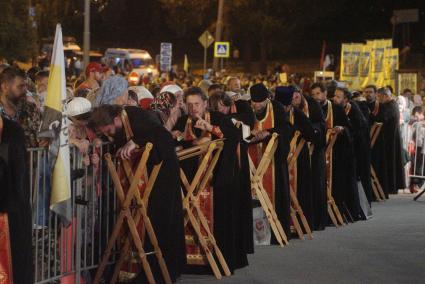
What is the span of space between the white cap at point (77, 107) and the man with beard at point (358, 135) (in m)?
6.79

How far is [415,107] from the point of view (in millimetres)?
21781

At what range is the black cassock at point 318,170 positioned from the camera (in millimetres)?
14555

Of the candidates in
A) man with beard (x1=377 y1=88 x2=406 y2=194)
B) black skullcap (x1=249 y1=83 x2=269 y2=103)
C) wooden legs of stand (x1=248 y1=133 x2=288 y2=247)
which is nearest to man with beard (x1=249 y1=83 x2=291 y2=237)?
black skullcap (x1=249 y1=83 x2=269 y2=103)

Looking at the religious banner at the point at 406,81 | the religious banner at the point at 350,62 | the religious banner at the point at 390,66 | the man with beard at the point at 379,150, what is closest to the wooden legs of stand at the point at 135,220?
the man with beard at the point at 379,150

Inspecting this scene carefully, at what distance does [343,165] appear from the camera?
15.9 metres

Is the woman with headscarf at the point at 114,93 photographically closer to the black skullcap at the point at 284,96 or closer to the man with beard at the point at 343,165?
the black skullcap at the point at 284,96

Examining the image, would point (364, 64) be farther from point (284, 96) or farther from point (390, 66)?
point (284, 96)

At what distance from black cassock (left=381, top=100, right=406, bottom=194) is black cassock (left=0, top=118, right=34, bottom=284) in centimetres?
1259

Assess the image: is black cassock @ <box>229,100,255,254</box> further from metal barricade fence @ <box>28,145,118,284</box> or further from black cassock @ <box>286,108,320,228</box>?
black cassock @ <box>286,108,320,228</box>

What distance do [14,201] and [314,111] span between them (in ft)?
24.5

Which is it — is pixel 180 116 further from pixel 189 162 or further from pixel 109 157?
pixel 109 157

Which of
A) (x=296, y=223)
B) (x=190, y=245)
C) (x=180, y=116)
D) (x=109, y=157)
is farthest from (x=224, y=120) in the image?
(x=296, y=223)

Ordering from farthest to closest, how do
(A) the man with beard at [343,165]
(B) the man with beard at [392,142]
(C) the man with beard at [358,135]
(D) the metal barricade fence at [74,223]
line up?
(B) the man with beard at [392,142], (C) the man with beard at [358,135], (A) the man with beard at [343,165], (D) the metal barricade fence at [74,223]

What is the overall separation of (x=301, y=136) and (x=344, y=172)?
215cm
